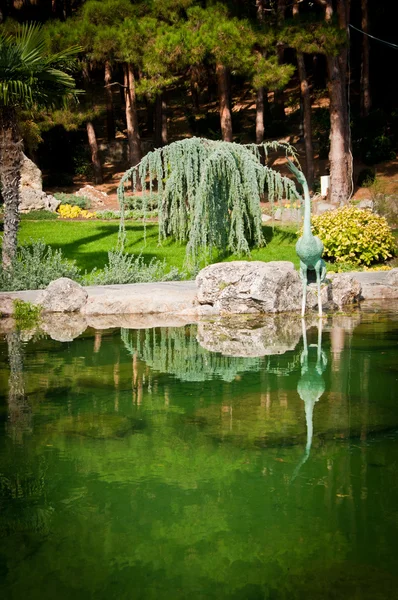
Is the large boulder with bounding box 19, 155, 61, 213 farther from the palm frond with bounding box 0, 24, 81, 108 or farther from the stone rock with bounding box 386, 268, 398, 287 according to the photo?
the stone rock with bounding box 386, 268, 398, 287

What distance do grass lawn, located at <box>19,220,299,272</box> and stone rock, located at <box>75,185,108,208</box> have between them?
6089 mm

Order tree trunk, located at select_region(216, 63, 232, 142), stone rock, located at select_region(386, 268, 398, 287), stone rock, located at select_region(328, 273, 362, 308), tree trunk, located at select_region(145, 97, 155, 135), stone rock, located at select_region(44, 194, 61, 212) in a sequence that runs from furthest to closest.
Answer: tree trunk, located at select_region(145, 97, 155, 135)
stone rock, located at select_region(44, 194, 61, 212)
tree trunk, located at select_region(216, 63, 232, 142)
stone rock, located at select_region(386, 268, 398, 287)
stone rock, located at select_region(328, 273, 362, 308)

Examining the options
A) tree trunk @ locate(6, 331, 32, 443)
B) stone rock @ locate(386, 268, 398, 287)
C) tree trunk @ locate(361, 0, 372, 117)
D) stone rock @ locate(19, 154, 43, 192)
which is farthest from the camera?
tree trunk @ locate(361, 0, 372, 117)

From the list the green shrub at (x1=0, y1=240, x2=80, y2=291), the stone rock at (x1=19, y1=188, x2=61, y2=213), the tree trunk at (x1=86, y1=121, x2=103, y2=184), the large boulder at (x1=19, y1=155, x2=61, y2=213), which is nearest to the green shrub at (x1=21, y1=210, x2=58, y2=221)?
the large boulder at (x1=19, y1=155, x2=61, y2=213)

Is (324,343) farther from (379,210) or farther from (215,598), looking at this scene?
(379,210)

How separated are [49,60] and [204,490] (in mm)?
11026

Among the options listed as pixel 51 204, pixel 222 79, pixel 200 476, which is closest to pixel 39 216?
pixel 51 204

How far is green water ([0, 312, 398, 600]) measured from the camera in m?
3.74

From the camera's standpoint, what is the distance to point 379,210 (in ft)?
71.9

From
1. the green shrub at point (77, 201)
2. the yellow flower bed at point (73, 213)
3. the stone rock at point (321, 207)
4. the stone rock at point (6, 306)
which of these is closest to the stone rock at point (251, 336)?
the stone rock at point (6, 306)

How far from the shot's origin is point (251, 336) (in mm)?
10070

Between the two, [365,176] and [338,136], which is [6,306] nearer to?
A: [338,136]

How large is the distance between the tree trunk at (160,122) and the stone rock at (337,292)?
22.3 m

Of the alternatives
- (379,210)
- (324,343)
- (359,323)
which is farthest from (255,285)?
(379,210)
